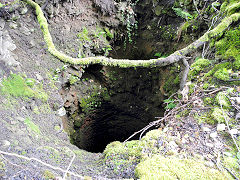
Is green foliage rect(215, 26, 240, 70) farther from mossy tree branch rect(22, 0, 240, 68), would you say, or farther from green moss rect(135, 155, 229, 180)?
green moss rect(135, 155, 229, 180)

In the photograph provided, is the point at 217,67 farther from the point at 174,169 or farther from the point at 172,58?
the point at 174,169

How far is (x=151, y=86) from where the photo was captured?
6070 mm

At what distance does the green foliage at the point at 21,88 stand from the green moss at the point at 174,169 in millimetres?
2780

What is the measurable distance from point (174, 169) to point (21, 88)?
323 centimetres

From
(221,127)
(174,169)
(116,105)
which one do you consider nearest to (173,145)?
(174,169)

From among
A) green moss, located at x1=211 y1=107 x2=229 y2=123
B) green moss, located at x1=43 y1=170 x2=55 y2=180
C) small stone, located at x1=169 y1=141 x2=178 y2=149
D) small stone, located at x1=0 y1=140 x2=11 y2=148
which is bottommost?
small stone, located at x1=0 y1=140 x2=11 y2=148

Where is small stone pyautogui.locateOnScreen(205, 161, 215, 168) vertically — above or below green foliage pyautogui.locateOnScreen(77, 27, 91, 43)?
below

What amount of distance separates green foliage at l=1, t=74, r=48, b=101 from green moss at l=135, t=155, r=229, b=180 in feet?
9.12

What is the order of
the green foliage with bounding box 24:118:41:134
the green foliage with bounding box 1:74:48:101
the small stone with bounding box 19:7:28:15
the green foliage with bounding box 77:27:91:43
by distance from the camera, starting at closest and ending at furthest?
the green foliage with bounding box 24:118:41:134, the green foliage with bounding box 1:74:48:101, the small stone with bounding box 19:7:28:15, the green foliage with bounding box 77:27:91:43

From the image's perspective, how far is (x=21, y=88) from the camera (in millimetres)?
3148

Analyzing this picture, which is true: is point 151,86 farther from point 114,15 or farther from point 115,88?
point 114,15

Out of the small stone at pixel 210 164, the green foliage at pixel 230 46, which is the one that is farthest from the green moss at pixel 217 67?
the small stone at pixel 210 164

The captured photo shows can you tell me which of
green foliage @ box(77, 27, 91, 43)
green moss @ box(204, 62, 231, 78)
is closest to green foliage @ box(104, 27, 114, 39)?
green foliage @ box(77, 27, 91, 43)

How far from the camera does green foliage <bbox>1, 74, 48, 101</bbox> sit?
289 cm
